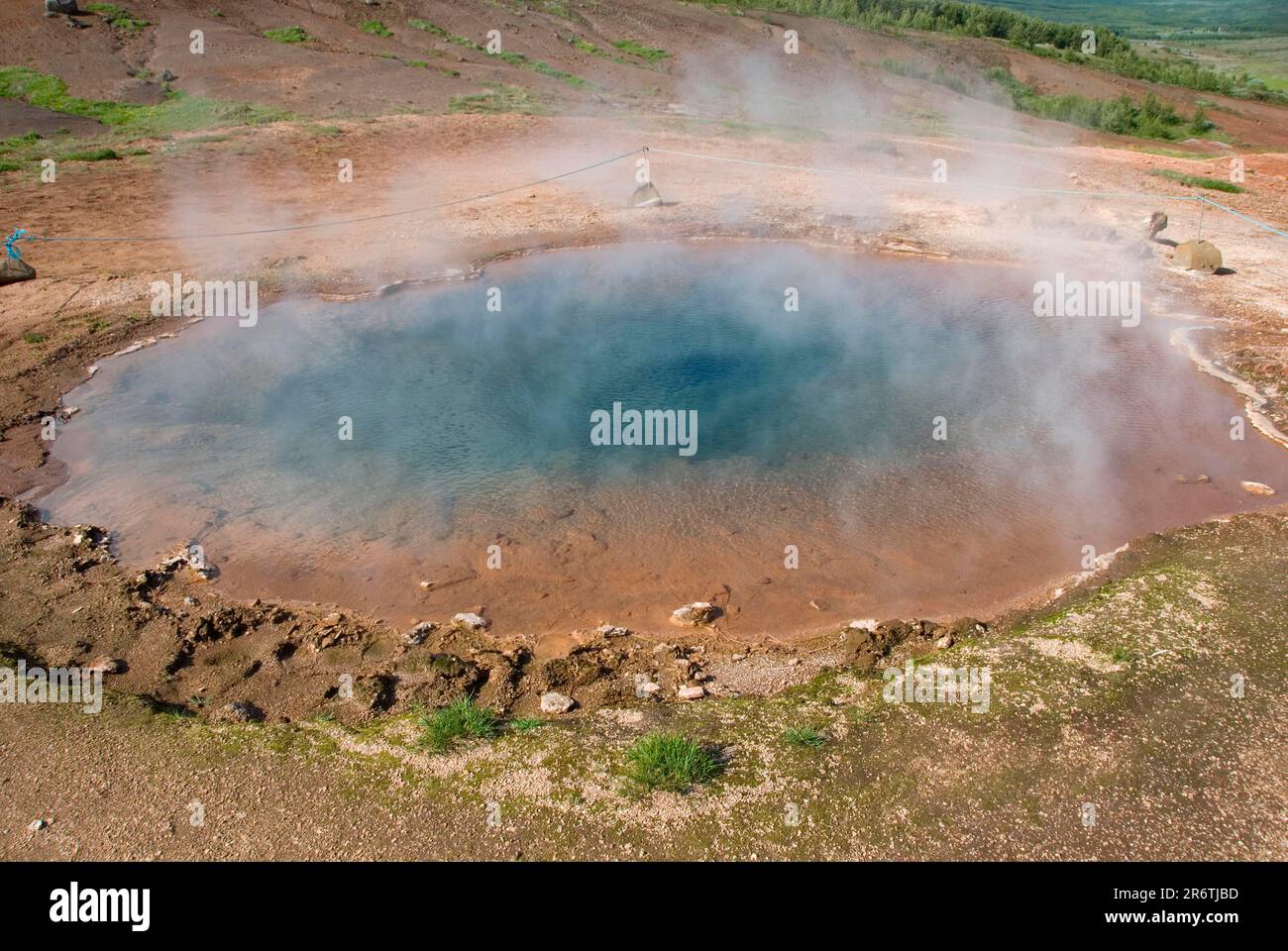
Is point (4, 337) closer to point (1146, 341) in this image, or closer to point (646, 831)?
point (646, 831)

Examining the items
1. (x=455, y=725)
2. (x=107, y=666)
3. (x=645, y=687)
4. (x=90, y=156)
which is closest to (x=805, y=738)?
(x=645, y=687)

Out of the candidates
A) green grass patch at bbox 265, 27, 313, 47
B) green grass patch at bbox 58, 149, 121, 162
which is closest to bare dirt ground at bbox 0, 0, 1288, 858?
green grass patch at bbox 58, 149, 121, 162

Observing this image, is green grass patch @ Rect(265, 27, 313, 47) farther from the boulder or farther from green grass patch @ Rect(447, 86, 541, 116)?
the boulder

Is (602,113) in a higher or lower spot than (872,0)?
lower

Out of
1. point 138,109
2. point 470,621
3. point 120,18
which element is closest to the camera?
point 470,621

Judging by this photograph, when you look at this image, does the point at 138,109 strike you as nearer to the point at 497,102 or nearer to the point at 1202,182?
the point at 497,102

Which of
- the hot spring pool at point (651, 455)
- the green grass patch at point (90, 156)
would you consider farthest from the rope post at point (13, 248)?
the green grass patch at point (90, 156)

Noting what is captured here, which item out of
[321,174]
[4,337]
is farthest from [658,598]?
[321,174]

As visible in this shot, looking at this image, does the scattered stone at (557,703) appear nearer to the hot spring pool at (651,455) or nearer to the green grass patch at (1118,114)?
the hot spring pool at (651,455)
